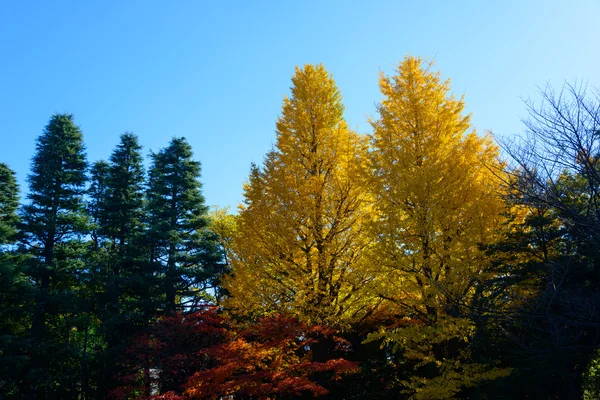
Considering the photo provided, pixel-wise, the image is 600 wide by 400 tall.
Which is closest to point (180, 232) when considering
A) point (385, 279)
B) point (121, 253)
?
point (121, 253)

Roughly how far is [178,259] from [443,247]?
15051 mm

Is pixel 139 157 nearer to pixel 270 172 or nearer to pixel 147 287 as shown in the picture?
pixel 147 287

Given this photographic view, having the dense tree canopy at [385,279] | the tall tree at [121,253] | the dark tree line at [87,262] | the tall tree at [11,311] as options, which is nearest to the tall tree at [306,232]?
the dense tree canopy at [385,279]

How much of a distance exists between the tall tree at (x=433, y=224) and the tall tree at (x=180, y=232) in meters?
12.5

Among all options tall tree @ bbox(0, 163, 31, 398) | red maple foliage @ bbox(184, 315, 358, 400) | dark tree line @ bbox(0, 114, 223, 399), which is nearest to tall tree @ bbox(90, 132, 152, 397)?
dark tree line @ bbox(0, 114, 223, 399)

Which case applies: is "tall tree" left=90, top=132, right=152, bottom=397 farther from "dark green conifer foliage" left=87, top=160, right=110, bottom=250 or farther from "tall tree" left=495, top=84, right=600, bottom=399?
"tall tree" left=495, top=84, right=600, bottom=399

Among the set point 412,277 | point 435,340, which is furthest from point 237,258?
point 435,340

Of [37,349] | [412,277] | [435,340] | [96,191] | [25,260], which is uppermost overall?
[96,191]

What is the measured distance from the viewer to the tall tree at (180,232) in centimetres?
2100

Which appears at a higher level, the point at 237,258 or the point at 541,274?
the point at 237,258

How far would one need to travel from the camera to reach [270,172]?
1341 centimetres

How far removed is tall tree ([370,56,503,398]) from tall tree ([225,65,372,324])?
4.25 feet

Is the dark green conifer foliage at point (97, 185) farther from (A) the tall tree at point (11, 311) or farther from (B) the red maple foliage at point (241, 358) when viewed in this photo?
(B) the red maple foliage at point (241, 358)

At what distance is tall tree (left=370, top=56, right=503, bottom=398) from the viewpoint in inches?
380
